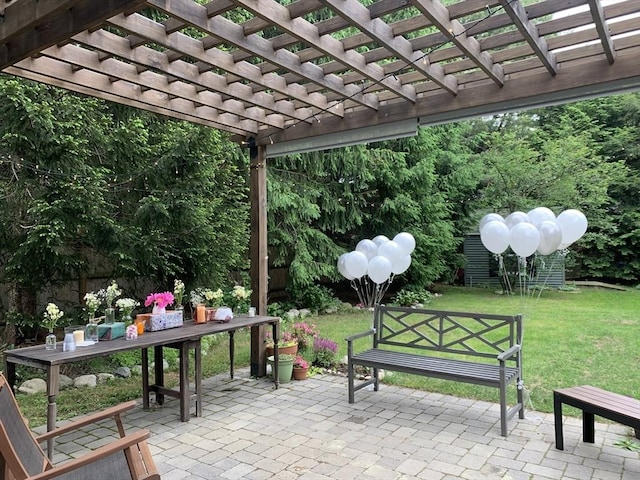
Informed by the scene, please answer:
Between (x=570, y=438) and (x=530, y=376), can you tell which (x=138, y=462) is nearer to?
(x=570, y=438)

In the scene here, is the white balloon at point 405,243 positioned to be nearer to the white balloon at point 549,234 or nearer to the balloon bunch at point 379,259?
the balloon bunch at point 379,259

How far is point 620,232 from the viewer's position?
13.4 m

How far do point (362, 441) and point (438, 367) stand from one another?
3.06ft

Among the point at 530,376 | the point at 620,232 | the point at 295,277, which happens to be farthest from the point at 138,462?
the point at 620,232

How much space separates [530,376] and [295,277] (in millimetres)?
4849

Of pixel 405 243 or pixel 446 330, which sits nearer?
pixel 446 330

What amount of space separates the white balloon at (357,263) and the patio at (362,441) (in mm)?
1323

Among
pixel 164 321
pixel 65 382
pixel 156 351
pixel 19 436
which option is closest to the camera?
pixel 19 436

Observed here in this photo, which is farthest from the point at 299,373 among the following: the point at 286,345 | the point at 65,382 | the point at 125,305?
the point at 65,382

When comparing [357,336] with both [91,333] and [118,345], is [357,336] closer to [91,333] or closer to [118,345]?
[118,345]

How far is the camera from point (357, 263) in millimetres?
5199

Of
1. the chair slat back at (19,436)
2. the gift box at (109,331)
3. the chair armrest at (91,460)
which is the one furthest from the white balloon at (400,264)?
the chair slat back at (19,436)

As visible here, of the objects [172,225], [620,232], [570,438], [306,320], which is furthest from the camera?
[620,232]

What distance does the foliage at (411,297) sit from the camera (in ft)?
34.2
